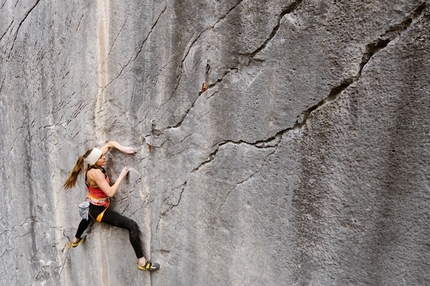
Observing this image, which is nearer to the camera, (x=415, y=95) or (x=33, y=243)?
(x=415, y=95)

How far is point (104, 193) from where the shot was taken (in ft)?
8.30

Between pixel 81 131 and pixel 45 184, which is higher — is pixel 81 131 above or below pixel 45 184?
above

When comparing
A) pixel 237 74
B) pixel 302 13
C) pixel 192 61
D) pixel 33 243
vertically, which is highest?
pixel 302 13

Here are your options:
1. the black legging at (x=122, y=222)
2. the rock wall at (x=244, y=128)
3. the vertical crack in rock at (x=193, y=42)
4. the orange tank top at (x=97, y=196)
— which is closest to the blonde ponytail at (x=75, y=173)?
the rock wall at (x=244, y=128)

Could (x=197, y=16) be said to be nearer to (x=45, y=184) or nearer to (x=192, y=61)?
(x=192, y=61)

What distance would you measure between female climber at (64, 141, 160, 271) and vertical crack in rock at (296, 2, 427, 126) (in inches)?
61.9

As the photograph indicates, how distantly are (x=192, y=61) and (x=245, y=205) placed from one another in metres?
1.05

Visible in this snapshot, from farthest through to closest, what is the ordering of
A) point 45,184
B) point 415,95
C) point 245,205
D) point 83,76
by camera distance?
point 45,184 < point 83,76 < point 245,205 < point 415,95

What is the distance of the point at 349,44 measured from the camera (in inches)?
57.9

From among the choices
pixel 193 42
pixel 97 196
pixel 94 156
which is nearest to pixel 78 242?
pixel 97 196

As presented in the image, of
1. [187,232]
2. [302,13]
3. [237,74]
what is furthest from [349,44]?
[187,232]

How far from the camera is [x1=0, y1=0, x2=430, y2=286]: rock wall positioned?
1.45 metres

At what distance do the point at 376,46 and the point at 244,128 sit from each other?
33.1 inches

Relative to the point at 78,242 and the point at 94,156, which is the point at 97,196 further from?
the point at 78,242
